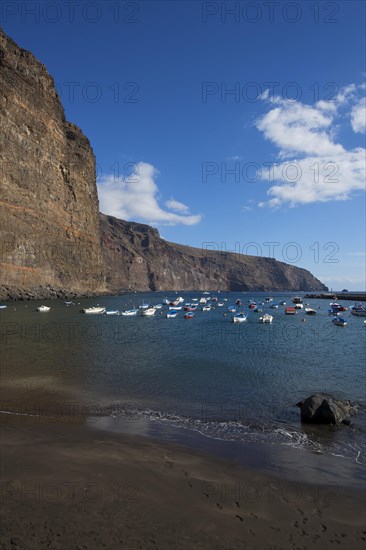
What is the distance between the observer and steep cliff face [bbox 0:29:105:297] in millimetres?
83062

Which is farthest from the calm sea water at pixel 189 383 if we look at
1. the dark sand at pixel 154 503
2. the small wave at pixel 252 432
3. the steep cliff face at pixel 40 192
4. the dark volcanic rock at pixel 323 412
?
the steep cliff face at pixel 40 192

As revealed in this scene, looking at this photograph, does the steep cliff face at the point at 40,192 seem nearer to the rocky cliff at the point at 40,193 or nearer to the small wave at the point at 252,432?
the rocky cliff at the point at 40,193

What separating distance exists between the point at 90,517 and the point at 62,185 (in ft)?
358

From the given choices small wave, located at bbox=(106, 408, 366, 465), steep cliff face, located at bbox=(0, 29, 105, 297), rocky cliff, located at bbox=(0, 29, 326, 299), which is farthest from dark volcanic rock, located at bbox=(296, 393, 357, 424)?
rocky cliff, located at bbox=(0, 29, 326, 299)

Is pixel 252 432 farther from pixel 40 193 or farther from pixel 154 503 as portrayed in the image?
pixel 40 193

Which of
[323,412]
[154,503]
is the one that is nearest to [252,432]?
[323,412]

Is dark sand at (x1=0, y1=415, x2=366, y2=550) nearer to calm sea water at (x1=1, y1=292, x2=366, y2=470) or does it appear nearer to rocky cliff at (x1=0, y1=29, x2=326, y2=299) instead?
calm sea water at (x1=1, y1=292, x2=366, y2=470)

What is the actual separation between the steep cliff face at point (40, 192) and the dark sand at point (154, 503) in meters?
79.6

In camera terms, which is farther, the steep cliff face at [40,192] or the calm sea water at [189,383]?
the steep cliff face at [40,192]

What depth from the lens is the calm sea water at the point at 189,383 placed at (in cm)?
1337

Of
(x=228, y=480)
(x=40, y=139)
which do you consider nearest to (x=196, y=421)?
(x=228, y=480)

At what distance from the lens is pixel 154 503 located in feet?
25.0

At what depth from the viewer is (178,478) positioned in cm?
890

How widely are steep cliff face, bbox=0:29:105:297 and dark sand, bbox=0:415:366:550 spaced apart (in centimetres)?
7962
